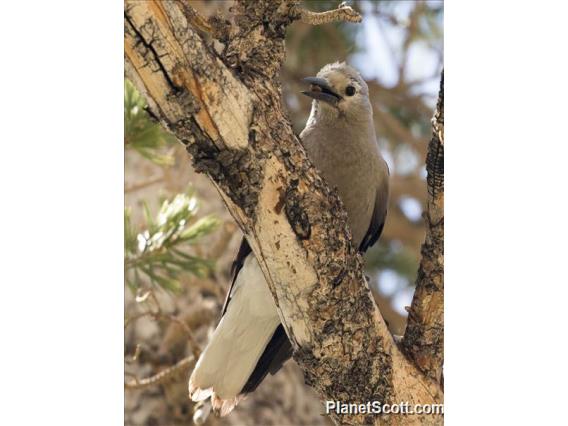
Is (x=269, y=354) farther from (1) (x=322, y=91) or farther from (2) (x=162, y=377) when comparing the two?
(1) (x=322, y=91)

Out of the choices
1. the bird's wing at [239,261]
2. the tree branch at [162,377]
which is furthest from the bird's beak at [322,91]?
the tree branch at [162,377]

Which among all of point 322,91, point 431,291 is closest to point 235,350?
point 431,291

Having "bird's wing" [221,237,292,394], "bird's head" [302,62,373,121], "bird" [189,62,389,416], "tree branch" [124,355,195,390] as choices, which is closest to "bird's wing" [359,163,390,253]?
"bird" [189,62,389,416]

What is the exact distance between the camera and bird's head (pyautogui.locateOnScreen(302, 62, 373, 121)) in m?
2.08

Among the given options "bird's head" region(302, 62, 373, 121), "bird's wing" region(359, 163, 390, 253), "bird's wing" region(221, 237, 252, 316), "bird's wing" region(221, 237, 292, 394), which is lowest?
"bird's wing" region(221, 237, 292, 394)

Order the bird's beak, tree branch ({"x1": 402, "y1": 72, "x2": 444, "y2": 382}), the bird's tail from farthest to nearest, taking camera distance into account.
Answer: the bird's beak, the bird's tail, tree branch ({"x1": 402, "y1": 72, "x2": 444, "y2": 382})

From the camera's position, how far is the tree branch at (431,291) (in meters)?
1.70

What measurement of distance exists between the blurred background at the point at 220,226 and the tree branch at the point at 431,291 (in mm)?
272

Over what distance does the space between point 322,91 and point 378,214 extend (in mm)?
360

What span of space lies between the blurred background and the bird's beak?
78mm

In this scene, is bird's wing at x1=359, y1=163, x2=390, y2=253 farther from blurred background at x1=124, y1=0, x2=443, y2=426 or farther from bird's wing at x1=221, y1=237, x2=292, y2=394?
bird's wing at x1=221, y1=237, x2=292, y2=394

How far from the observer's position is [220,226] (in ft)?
6.98
